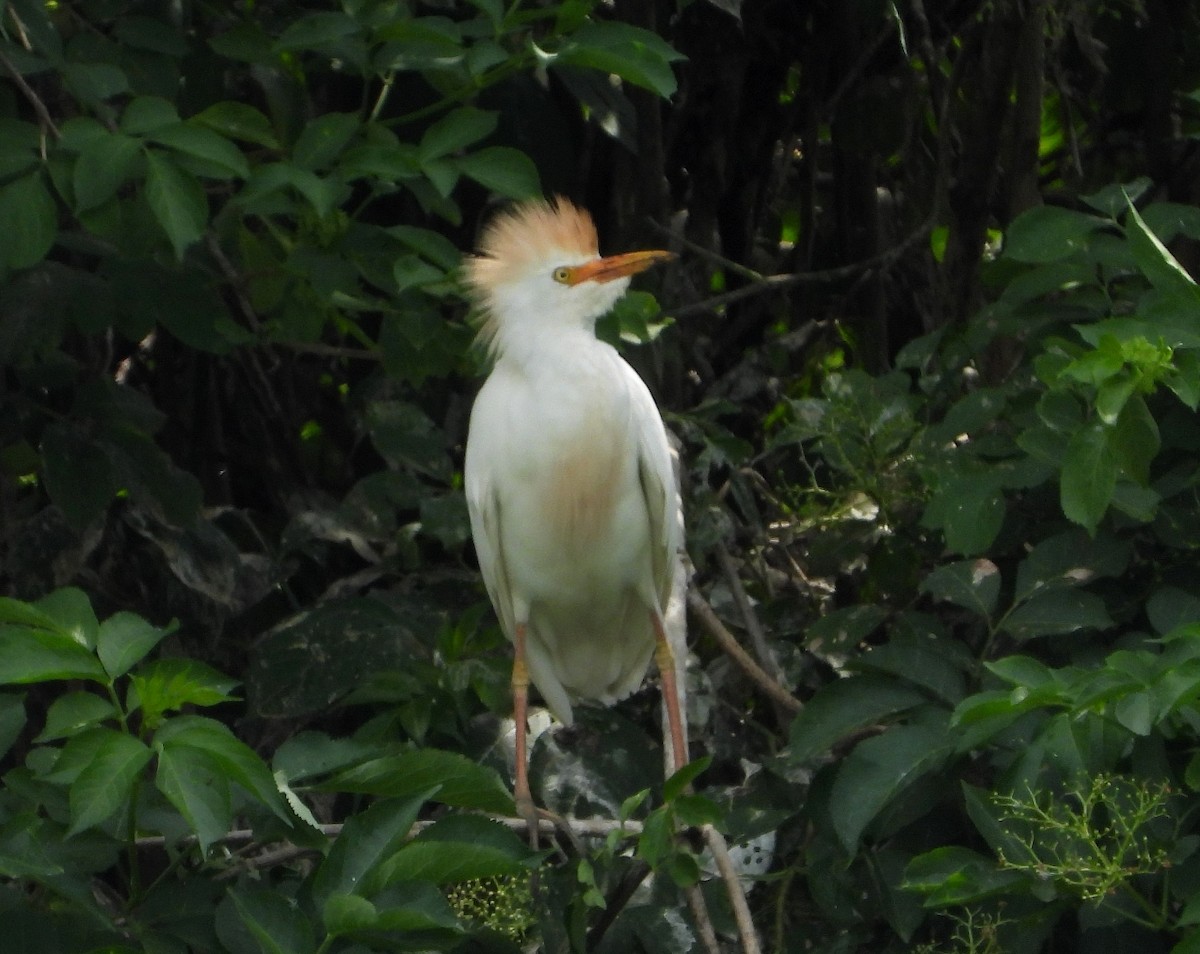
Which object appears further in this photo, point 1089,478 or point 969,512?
point 969,512

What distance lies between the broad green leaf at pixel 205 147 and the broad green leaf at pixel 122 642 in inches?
26.9

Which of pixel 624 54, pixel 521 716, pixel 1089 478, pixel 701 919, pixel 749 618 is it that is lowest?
pixel 521 716

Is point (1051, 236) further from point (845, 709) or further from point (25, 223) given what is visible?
point (25, 223)

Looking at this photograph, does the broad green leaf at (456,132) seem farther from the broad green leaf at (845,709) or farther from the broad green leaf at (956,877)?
the broad green leaf at (956,877)

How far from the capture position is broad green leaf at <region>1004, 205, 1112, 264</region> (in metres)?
2.66

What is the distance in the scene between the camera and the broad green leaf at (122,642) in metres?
1.96

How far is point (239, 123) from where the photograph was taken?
8.53ft

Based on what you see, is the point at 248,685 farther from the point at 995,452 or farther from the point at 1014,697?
the point at 1014,697

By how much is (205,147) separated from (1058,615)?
1346 mm

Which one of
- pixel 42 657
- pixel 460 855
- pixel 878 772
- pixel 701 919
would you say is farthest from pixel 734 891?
pixel 42 657

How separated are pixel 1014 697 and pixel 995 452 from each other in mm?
796

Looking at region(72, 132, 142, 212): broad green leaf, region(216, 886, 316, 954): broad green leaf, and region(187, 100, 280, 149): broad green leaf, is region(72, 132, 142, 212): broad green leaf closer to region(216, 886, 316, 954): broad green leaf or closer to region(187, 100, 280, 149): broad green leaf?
region(187, 100, 280, 149): broad green leaf

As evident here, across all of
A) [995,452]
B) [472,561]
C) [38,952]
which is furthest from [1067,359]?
[472,561]

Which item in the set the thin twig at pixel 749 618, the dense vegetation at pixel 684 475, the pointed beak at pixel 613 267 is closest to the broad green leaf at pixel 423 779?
the dense vegetation at pixel 684 475
